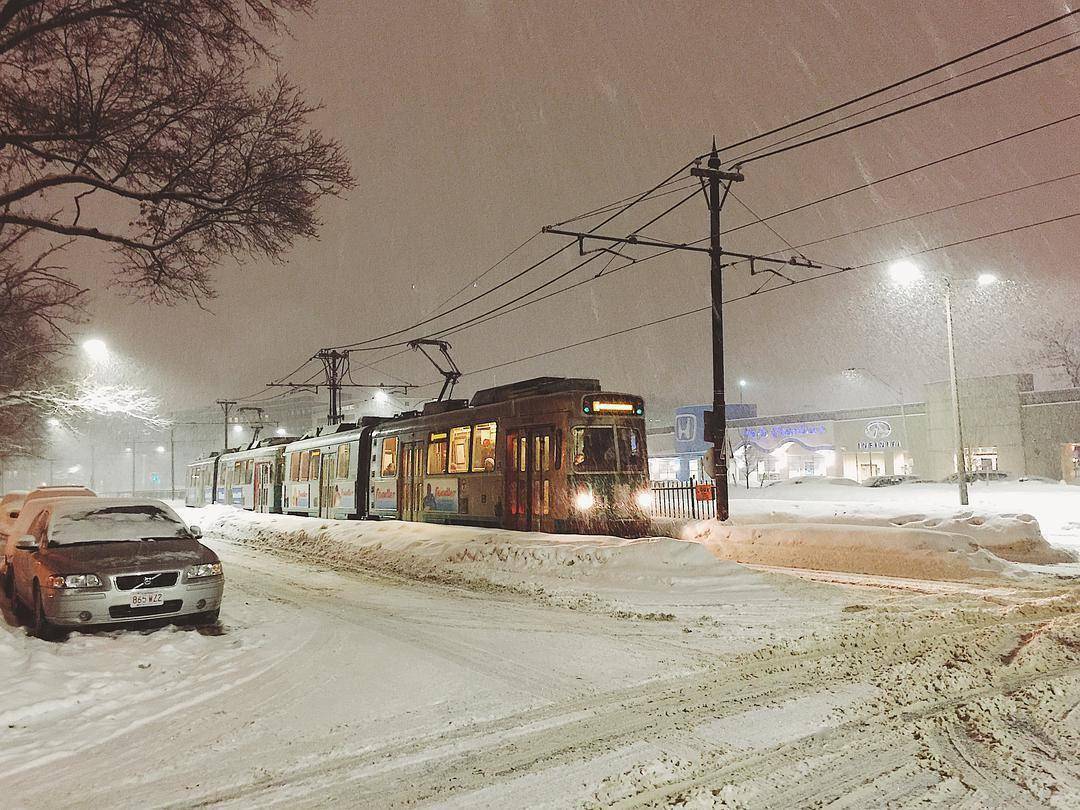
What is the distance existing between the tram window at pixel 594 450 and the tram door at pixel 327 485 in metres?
12.4

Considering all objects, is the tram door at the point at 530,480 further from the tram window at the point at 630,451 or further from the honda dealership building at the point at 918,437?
the honda dealership building at the point at 918,437

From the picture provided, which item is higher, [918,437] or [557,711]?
[918,437]

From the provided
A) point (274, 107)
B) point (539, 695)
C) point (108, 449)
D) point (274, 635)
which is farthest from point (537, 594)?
point (108, 449)

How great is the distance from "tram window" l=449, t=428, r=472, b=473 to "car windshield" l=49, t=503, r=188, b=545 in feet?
28.8

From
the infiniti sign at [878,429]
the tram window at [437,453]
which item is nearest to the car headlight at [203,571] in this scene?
the tram window at [437,453]

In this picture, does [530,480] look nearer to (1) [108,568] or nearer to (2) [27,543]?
(1) [108,568]

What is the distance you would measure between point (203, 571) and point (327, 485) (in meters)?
17.9

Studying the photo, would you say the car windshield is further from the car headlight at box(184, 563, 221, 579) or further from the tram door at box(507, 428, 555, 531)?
the tram door at box(507, 428, 555, 531)

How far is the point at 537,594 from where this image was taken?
11.8 meters

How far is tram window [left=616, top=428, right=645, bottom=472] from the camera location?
651 inches

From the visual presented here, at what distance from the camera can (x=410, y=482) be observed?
20953mm

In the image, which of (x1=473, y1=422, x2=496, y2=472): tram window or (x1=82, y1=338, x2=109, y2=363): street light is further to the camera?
(x1=82, y1=338, x2=109, y2=363): street light

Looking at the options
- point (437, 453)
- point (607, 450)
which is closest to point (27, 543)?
point (607, 450)

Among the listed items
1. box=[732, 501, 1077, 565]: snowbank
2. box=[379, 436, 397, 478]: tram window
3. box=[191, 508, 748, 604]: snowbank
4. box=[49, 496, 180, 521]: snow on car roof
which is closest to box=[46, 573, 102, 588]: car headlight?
box=[49, 496, 180, 521]: snow on car roof
